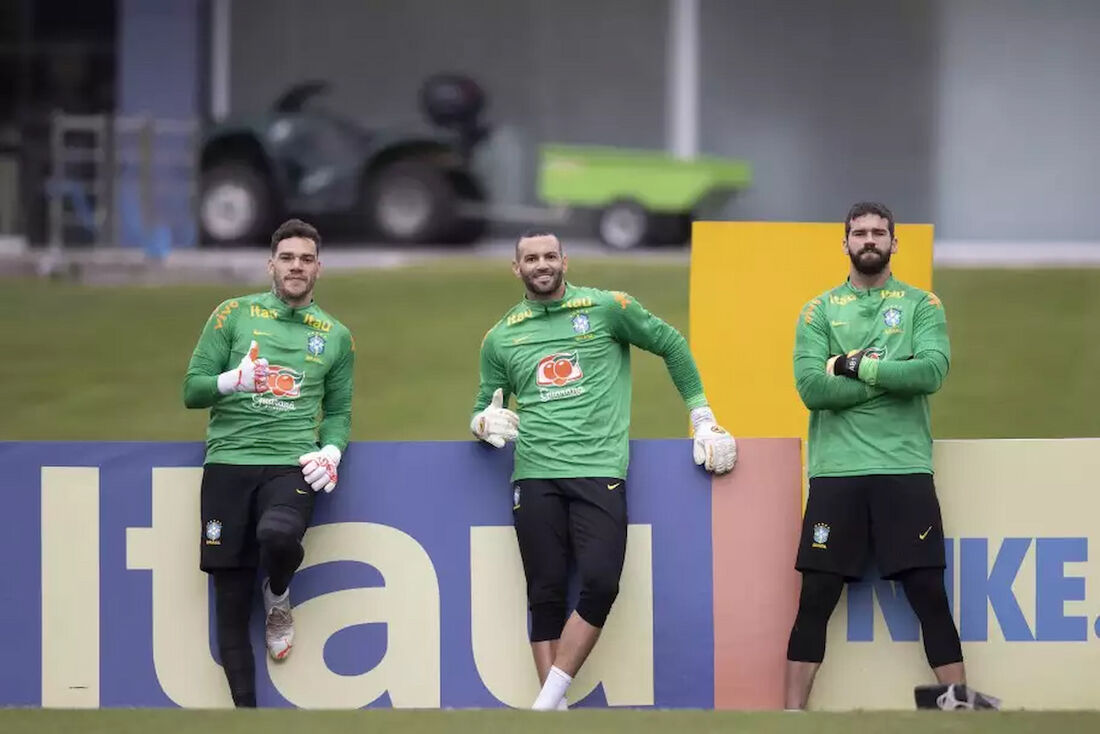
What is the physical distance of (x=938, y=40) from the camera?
19.7 meters

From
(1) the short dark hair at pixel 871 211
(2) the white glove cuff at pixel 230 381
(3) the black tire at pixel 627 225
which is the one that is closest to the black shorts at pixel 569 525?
(2) the white glove cuff at pixel 230 381

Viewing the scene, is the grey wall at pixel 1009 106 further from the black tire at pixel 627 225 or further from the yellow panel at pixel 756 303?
the yellow panel at pixel 756 303

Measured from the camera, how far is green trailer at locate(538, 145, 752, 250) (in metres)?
17.3

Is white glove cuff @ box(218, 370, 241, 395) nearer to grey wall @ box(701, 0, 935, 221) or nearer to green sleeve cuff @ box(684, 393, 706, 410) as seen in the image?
green sleeve cuff @ box(684, 393, 706, 410)

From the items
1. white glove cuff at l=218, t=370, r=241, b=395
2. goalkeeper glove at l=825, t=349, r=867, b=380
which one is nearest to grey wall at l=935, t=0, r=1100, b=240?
goalkeeper glove at l=825, t=349, r=867, b=380

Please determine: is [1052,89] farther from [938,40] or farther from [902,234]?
[902,234]

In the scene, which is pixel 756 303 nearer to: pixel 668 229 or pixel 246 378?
pixel 246 378

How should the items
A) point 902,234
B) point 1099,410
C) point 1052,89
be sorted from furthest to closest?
1. point 1052,89
2. point 1099,410
3. point 902,234

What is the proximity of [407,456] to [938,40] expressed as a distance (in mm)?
14200

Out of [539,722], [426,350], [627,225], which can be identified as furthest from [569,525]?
[627,225]

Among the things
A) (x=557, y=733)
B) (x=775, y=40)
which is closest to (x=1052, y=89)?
(x=775, y=40)

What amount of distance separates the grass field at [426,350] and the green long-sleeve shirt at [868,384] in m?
4.56

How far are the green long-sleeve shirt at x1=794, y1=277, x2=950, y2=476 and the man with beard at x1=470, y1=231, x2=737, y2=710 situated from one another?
18.4 inches

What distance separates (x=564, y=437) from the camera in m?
6.49
